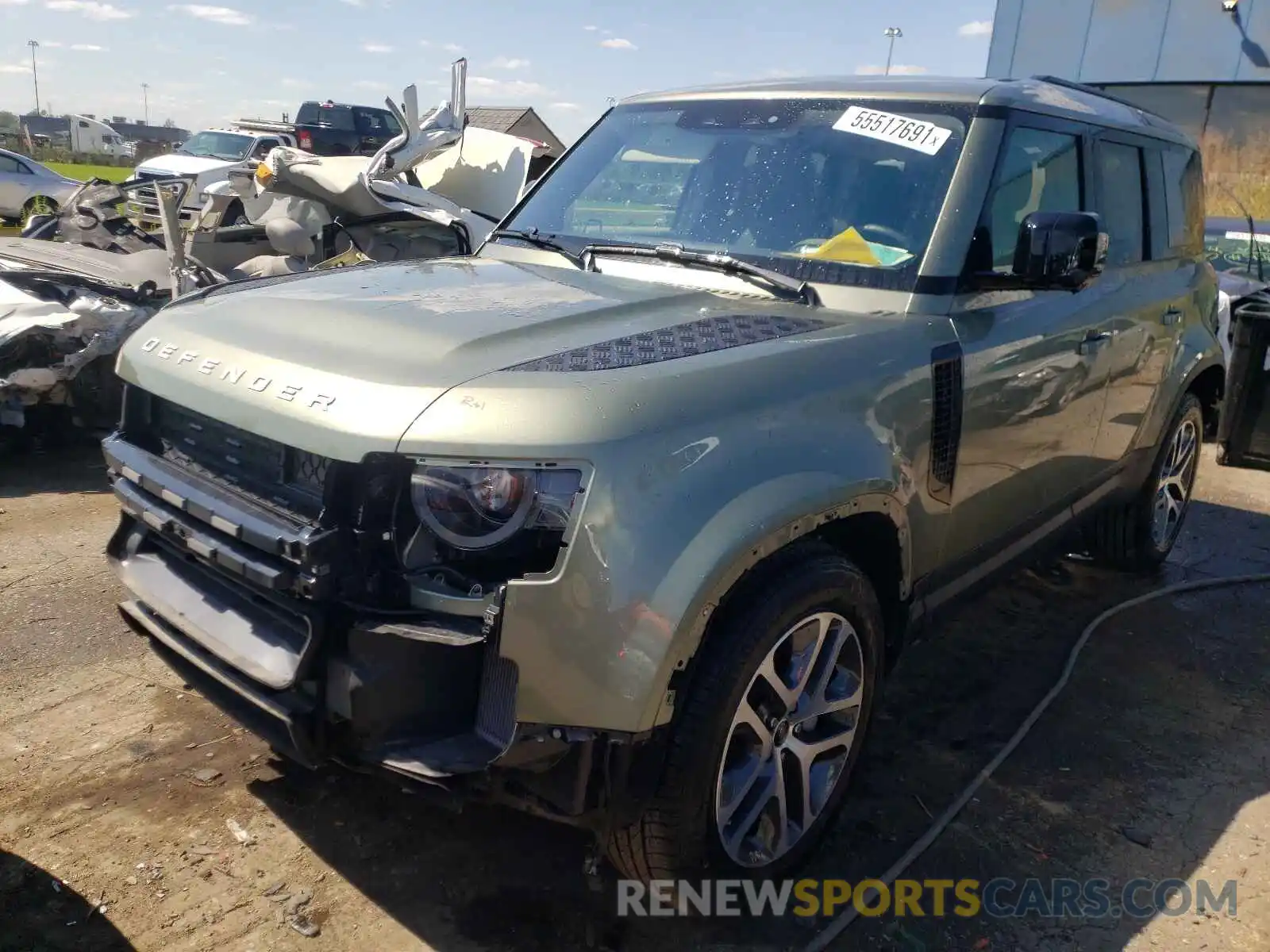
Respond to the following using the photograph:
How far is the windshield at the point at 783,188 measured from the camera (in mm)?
3119

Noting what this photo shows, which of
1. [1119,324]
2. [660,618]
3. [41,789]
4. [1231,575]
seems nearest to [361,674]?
[660,618]

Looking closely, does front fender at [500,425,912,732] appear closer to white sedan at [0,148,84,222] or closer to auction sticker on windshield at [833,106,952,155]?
auction sticker on windshield at [833,106,952,155]

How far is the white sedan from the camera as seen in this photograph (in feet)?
56.9

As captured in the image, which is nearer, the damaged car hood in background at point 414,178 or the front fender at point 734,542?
the front fender at point 734,542

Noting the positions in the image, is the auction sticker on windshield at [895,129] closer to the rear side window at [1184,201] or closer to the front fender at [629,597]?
the front fender at [629,597]

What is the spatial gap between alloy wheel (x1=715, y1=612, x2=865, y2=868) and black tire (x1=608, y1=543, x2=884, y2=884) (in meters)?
0.06

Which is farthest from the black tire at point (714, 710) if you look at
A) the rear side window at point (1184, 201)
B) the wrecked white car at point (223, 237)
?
the wrecked white car at point (223, 237)

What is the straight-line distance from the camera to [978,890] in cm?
276

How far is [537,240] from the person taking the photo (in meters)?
3.64

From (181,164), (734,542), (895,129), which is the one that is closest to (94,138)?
(181,164)

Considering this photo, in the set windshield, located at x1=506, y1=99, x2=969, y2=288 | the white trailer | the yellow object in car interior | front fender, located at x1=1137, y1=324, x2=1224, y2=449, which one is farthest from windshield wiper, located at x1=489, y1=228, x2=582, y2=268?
the white trailer

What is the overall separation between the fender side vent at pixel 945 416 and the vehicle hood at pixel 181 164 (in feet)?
51.7

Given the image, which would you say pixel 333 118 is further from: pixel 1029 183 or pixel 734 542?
pixel 734 542

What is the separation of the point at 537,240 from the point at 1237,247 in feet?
26.1
